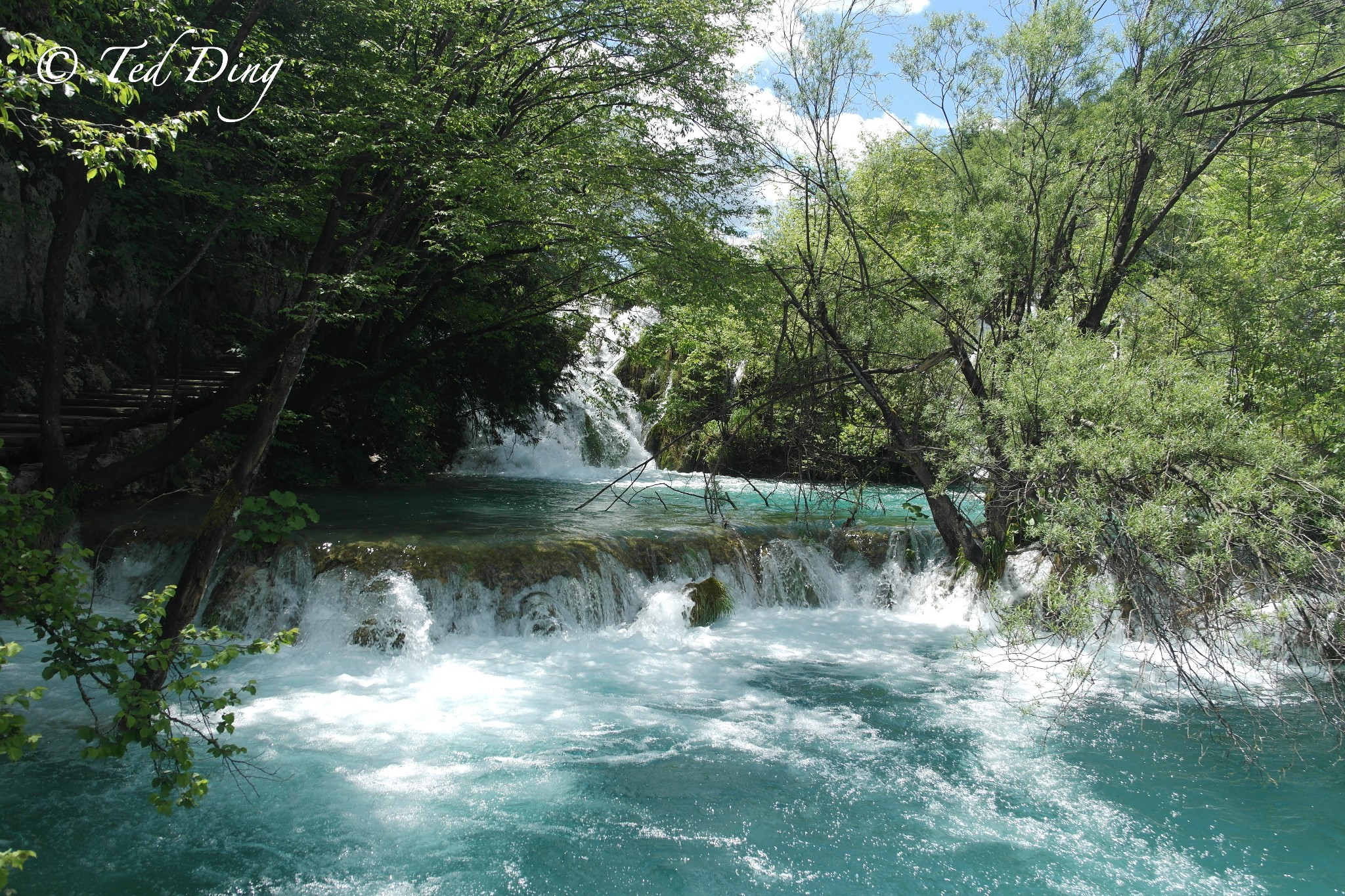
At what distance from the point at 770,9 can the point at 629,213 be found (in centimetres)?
283

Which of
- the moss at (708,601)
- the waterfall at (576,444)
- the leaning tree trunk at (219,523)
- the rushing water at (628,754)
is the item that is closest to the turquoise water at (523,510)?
the rushing water at (628,754)

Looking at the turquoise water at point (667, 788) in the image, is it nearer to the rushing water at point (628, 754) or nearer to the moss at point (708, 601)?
the rushing water at point (628, 754)

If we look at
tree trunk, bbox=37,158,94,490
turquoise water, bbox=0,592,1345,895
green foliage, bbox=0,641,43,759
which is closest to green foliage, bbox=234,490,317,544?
green foliage, bbox=0,641,43,759

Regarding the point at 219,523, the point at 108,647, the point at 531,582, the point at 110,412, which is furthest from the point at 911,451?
the point at 110,412

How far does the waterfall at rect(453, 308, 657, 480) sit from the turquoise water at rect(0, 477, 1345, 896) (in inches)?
359

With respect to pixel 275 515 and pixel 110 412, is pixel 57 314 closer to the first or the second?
pixel 110 412

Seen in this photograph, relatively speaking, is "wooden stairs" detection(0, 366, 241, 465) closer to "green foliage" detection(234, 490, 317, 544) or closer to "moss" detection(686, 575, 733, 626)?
"green foliage" detection(234, 490, 317, 544)

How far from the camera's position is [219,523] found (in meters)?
4.83

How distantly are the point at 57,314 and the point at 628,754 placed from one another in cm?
712

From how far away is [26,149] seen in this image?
36.2ft

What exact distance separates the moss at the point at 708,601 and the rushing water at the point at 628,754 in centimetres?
18

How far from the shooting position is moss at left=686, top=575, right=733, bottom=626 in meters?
9.05

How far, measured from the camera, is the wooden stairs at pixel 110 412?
9141 millimetres

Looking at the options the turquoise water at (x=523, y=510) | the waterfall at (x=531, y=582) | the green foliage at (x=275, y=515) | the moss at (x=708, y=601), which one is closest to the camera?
the green foliage at (x=275, y=515)
